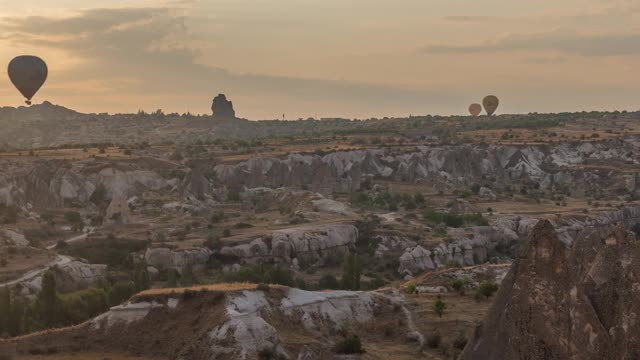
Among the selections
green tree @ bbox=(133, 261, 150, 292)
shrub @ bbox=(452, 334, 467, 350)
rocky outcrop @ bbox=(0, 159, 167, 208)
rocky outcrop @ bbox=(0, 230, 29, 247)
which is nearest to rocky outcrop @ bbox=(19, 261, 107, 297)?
green tree @ bbox=(133, 261, 150, 292)

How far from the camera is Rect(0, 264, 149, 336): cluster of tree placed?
168 ft

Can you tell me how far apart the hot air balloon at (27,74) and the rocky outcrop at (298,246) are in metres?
64.9

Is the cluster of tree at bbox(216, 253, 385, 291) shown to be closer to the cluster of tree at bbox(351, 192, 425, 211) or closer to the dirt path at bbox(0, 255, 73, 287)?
the dirt path at bbox(0, 255, 73, 287)

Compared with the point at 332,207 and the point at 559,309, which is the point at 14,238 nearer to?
the point at 332,207

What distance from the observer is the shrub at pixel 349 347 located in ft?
136

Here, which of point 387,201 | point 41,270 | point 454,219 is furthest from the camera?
point 387,201

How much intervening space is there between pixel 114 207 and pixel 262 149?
5694cm

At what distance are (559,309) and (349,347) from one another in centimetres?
1557

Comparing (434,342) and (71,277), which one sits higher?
(434,342)

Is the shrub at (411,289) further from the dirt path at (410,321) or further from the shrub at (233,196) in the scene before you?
the shrub at (233,196)

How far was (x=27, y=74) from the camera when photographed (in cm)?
13550

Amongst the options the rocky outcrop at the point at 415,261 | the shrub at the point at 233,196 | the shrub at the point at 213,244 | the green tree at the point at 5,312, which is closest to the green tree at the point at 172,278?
the shrub at the point at 213,244

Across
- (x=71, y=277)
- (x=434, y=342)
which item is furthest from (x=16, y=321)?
(x=434, y=342)

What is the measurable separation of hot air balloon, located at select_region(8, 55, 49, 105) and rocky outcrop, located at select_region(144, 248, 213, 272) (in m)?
64.5
